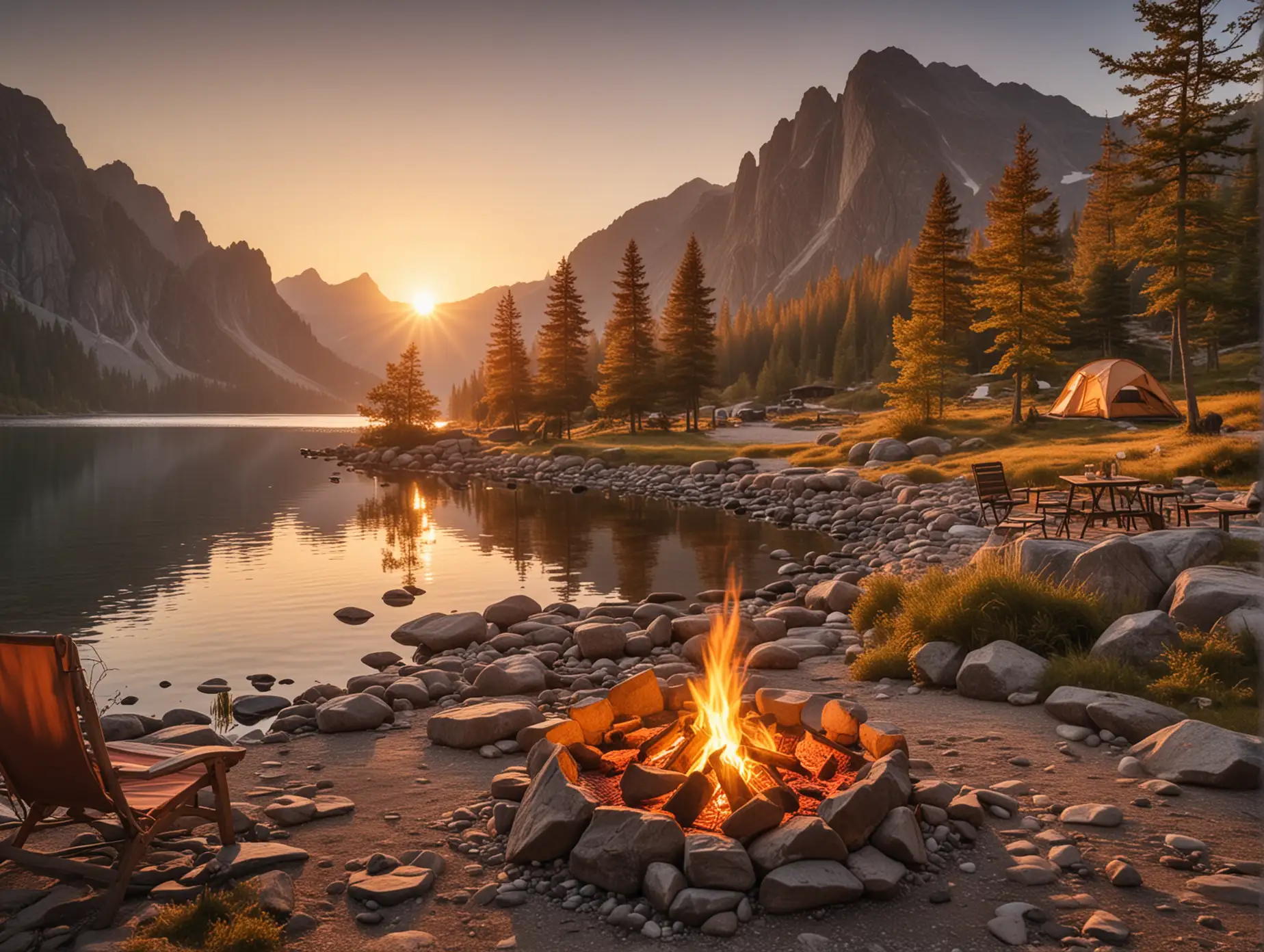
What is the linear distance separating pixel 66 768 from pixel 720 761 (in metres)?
3.99

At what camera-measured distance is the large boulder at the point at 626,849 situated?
482 cm

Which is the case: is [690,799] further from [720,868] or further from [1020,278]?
[1020,278]

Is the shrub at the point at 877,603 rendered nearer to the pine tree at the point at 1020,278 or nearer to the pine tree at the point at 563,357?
the pine tree at the point at 1020,278

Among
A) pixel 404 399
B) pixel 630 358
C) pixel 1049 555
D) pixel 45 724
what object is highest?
pixel 630 358

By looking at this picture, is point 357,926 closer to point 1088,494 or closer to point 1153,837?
point 1153,837

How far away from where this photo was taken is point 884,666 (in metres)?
9.67

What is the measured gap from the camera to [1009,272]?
1566 inches

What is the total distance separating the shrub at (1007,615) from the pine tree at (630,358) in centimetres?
4777

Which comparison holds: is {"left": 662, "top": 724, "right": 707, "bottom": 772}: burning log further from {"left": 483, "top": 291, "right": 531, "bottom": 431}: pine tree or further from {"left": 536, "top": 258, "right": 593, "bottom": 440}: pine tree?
{"left": 483, "top": 291, "right": 531, "bottom": 431}: pine tree

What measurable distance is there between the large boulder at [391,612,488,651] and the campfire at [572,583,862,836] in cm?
626

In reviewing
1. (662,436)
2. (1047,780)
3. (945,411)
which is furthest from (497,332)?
(1047,780)

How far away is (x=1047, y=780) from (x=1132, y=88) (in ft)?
105

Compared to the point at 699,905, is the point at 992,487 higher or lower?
higher

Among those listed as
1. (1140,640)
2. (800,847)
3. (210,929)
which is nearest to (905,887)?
(800,847)
